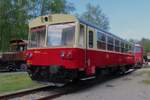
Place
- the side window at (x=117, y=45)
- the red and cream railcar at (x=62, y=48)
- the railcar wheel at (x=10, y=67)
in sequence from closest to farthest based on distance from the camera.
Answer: the red and cream railcar at (x=62, y=48) < the side window at (x=117, y=45) < the railcar wheel at (x=10, y=67)

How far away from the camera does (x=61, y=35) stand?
13938 mm

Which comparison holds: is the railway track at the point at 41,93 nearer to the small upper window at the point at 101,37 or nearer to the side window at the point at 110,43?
the small upper window at the point at 101,37

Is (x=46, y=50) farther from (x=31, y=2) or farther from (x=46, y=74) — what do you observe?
(x=31, y=2)

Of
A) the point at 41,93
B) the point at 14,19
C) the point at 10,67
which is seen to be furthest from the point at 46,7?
the point at 41,93

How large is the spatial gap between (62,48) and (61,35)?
0.66m

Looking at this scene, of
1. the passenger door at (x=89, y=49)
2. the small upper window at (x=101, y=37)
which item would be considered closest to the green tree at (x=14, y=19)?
the small upper window at (x=101, y=37)

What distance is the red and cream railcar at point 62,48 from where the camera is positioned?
13.5m

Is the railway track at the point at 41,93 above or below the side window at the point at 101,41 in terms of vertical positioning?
below

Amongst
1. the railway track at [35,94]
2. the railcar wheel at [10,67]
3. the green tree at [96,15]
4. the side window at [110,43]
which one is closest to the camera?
the railway track at [35,94]

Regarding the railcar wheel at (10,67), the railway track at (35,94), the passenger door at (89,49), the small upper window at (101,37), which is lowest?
the railway track at (35,94)

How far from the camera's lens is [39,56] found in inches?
565

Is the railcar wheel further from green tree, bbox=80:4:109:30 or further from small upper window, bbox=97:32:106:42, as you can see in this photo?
green tree, bbox=80:4:109:30

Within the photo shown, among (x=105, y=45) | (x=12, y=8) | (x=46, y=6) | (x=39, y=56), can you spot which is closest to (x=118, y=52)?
(x=105, y=45)

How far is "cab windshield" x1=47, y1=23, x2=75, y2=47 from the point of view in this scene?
13.7 meters
